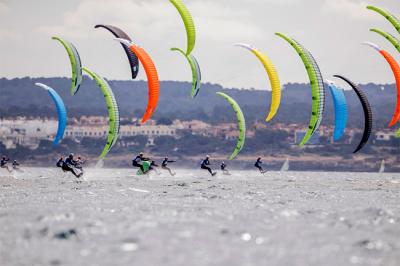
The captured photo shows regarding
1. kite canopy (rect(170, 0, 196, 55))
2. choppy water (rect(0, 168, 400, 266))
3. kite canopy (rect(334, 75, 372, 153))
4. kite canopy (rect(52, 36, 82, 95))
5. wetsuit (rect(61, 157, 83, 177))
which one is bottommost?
wetsuit (rect(61, 157, 83, 177))

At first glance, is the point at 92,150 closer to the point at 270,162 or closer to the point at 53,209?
the point at 270,162

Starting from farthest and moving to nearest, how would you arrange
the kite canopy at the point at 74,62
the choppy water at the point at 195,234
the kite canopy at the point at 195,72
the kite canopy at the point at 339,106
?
the kite canopy at the point at 195,72
the kite canopy at the point at 74,62
the kite canopy at the point at 339,106
the choppy water at the point at 195,234

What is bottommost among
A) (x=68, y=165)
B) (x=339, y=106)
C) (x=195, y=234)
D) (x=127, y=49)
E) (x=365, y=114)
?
(x=68, y=165)

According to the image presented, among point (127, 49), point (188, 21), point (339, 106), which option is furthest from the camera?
point (127, 49)

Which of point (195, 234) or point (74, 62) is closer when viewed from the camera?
point (195, 234)

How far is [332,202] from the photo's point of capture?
88.9ft

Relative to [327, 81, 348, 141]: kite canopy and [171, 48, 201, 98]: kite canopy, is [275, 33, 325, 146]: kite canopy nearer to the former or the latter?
[327, 81, 348, 141]: kite canopy

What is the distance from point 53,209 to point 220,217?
512 centimetres

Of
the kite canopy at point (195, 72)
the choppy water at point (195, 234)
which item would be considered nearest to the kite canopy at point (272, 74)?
the kite canopy at point (195, 72)

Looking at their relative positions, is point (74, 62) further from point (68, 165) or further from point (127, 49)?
point (68, 165)

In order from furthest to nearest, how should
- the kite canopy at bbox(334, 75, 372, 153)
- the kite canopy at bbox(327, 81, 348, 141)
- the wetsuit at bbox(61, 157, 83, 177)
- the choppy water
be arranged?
the wetsuit at bbox(61, 157, 83, 177) → the kite canopy at bbox(327, 81, 348, 141) → the kite canopy at bbox(334, 75, 372, 153) → the choppy water

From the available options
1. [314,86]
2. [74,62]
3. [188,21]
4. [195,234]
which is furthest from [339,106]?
[195,234]

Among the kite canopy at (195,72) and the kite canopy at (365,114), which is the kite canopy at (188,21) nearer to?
the kite canopy at (365,114)

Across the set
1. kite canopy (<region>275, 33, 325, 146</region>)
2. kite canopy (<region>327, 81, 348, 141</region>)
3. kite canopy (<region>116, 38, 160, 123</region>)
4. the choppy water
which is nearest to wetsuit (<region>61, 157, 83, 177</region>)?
kite canopy (<region>116, 38, 160, 123</region>)
